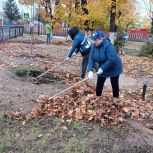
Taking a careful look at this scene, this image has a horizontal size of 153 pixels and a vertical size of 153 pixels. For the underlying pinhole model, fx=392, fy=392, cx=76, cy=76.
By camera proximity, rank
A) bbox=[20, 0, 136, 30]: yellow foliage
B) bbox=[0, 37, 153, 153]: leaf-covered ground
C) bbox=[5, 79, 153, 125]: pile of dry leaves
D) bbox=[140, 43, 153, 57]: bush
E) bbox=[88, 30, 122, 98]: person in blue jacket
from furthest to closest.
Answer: bbox=[140, 43, 153, 57]: bush
bbox=[20, 0, 136, 30]: yellow foliage
bbox=[88, 30, 122, 98]: person in blue jacket
bbox=[5, 79, 153, 125]: pile of dry leaves
bbox=[0, 37, 153, 153]: leaf-covered ground

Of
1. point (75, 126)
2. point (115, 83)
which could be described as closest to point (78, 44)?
point (115, 83)

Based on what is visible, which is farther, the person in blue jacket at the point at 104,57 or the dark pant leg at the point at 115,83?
the dark pant leg at the point at 115,83

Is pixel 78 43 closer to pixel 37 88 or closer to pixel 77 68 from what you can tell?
pixel 37 88

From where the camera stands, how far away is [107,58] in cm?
724

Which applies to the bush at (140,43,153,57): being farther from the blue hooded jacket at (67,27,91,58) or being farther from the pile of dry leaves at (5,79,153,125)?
the pile of dry leaves at (5,79,153,125)

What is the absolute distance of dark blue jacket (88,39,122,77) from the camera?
7.14 metres

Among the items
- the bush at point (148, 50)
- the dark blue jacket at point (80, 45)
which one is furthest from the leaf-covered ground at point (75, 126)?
the bush at point (148, 50)

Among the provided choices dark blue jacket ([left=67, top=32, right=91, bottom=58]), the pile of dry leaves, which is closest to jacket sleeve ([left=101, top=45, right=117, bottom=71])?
the pile of dry leaves

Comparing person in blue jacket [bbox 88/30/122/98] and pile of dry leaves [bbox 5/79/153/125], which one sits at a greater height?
person in blue jacket [bbox 88/30/122/98]

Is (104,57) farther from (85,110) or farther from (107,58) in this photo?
(85,110)

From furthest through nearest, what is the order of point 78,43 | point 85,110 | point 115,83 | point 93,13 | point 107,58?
1. point 93,13
2. point 78,43
3. point 115,83
4. point 107,58
5. point 85,110

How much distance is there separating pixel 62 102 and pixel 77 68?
743 cm

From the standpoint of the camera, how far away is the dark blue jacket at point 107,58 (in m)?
7.14

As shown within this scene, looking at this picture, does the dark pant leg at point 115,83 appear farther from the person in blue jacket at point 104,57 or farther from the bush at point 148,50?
the bush at point 148,50
